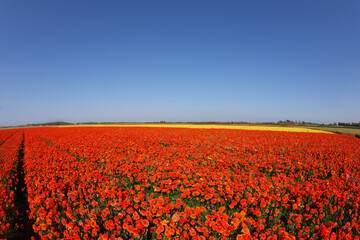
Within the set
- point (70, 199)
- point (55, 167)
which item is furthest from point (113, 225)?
point (55, 167)

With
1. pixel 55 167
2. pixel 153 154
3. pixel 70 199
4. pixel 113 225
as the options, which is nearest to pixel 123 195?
pixel 113 225

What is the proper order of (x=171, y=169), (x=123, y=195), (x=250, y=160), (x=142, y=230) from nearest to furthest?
1. (x=142, y=230)
2. (x=123, y=195)
3. (x=171, y=169)
4. (x=250, y=160)

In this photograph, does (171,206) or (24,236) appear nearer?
(171,206)

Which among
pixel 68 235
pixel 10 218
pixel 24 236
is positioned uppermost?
pixel 68 235

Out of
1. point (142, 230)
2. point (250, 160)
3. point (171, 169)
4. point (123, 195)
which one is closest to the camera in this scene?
point (142, 230)

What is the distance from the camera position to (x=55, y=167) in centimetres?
685

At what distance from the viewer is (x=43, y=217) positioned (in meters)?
3.78

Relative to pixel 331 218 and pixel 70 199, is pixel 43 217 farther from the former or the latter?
pixel 331 218

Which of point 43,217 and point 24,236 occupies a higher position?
point 43,217

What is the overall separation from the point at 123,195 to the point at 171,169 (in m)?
2.38

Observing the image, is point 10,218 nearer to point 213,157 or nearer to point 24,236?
point 24,236

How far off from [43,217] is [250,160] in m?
7.67

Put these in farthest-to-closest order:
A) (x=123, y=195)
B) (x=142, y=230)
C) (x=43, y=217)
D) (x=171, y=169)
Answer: (x=171, y=169)
(x=123, y=195)
(x=43, y=217)
(x=142, y=230)

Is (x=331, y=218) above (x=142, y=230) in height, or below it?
below
